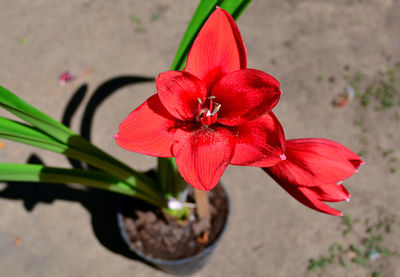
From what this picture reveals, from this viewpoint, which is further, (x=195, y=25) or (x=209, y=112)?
(x=195, y=25)

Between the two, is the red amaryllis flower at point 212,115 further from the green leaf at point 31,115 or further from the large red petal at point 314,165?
the green leaf at point 31,115

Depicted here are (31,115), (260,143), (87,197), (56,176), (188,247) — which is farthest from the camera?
(87,197)

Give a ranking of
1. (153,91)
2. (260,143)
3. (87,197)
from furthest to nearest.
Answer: (153,91)
(87,197)
(260,143)

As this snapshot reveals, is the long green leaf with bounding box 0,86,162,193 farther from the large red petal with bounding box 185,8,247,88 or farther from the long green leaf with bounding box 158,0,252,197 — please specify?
the large red petal with bounding box 185,8,247,88

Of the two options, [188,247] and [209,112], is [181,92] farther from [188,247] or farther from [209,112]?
[188,247]

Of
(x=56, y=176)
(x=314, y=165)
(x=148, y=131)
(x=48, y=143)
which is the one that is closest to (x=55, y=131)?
(x=48, y=143)

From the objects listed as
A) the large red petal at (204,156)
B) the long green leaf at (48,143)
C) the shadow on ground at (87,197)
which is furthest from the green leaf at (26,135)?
the shadow on ground at (87,197)

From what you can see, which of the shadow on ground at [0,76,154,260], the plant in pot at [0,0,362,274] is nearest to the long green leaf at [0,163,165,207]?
the plant in pot at [0,0,362,274]
